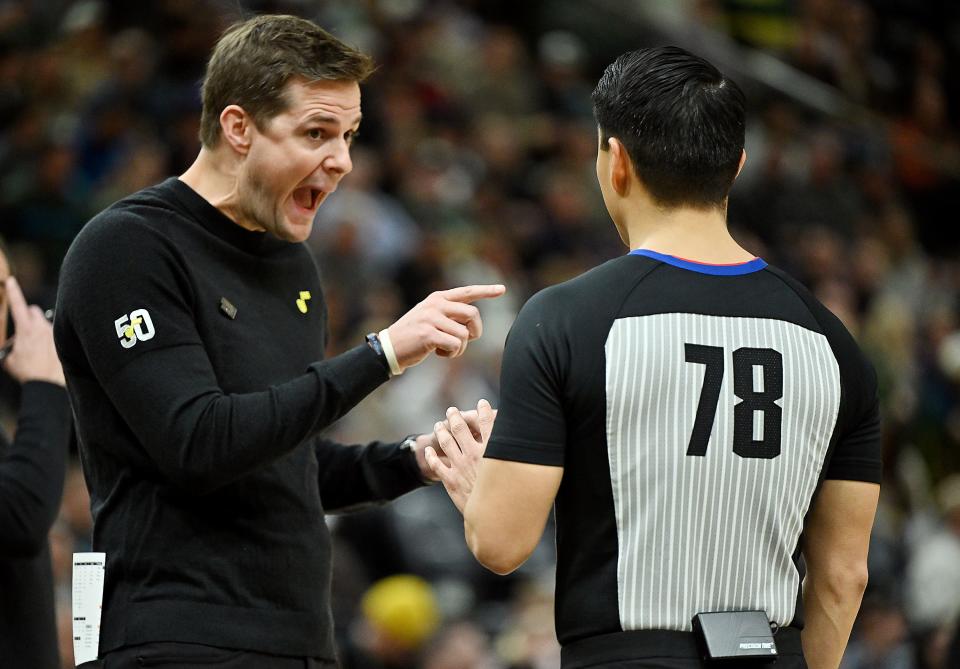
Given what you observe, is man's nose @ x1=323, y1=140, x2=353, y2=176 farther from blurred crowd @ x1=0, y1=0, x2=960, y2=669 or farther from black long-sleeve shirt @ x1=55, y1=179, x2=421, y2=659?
blurred crowd @ x1=0, y1=0, x2=960, y2=669

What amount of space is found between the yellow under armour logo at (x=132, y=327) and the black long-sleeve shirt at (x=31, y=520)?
67 centimetres

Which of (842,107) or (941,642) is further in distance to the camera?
(842,107)

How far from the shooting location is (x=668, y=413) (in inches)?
94.0

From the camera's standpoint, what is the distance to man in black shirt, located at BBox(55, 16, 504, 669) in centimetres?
275

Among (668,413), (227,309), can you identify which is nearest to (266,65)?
(227,309)

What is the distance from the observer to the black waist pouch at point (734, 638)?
236 cm

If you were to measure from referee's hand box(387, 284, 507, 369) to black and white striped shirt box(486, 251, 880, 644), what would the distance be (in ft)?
1.15

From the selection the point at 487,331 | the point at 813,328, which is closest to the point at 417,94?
the point at 487,331

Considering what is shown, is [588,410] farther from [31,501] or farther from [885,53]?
[885,53]

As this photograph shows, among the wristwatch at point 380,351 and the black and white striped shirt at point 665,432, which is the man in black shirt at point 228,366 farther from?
the black and white striped shirt at point 665,432

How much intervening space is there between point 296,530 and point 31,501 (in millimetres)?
698

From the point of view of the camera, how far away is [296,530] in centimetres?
297

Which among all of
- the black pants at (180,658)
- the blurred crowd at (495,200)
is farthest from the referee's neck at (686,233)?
the blurred crowd at (495,200)

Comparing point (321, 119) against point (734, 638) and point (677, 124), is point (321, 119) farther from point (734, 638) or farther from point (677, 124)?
point (734, 638)
